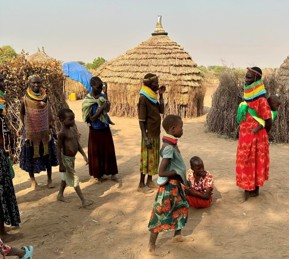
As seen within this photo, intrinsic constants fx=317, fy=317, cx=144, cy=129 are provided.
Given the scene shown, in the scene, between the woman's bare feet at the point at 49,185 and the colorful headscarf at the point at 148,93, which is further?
the woman's bare feet at the point at 49,185

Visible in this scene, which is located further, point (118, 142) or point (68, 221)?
point (118, 142)

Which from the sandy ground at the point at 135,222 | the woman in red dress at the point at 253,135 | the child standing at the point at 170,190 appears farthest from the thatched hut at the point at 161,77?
the child standing at the point at 170,190

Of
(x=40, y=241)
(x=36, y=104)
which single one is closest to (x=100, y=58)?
(x=36, y=104)

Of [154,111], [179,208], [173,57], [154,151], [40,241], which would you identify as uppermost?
[173,57]

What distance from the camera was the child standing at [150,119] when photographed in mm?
4559

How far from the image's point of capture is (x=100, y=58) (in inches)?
985

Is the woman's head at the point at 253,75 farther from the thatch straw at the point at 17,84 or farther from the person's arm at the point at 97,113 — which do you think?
the thatch straw at the point at 17,84

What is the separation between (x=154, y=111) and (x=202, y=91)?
374 inches

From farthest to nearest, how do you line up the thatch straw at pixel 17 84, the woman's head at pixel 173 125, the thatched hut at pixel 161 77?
the thatched hut at pixel 161 77 → the thatch straw at pixel 17 84 → the woman's head at pixel 173 125

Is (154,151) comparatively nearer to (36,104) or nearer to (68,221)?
(68,221)

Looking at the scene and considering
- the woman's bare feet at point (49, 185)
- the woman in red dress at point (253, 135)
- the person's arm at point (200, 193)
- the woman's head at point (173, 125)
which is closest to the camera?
the woman's head at point (173, 125)

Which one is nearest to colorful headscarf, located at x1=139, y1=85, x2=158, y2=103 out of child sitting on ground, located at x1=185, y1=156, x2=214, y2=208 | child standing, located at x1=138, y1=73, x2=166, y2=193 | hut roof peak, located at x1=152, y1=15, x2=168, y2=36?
child standing, located at x1=138, y1=73, x2=166, y2=193

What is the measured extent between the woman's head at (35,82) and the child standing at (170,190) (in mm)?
2383

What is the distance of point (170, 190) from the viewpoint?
3166mm
